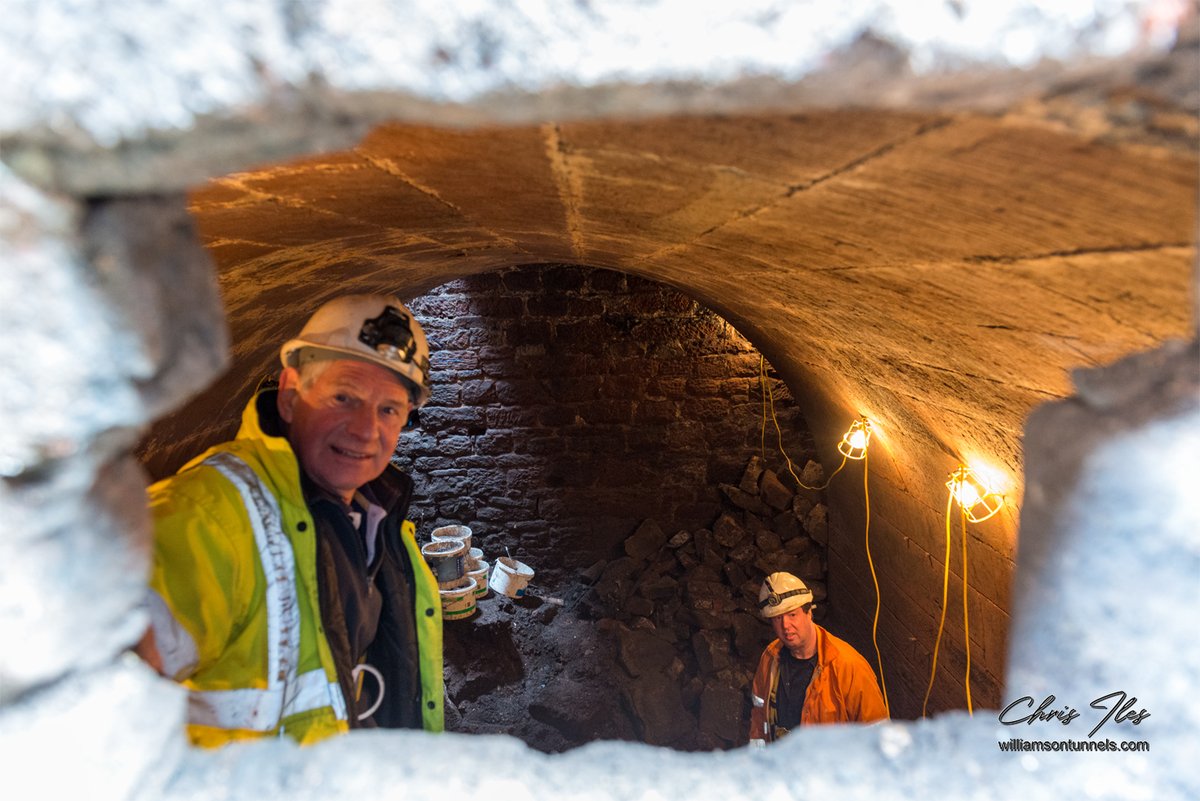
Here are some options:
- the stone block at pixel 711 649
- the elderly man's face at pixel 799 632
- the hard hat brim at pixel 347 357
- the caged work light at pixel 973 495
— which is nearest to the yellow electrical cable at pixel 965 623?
the caged work light at pixel 973 495

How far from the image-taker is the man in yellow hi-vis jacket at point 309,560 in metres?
1.48

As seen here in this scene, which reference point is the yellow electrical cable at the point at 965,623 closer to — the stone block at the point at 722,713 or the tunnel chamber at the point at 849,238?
the tunnel chamber at the point at 849,238

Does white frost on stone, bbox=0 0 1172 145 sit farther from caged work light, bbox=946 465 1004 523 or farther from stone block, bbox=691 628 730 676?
stone block, bbox=691 628 730 676

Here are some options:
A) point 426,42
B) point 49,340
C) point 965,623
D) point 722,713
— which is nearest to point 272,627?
point 49,340

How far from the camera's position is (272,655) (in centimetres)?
160

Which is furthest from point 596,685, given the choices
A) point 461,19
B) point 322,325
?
point 461,19

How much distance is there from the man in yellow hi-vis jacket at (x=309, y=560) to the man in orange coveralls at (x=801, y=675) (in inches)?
90.1

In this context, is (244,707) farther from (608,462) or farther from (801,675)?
(608,462)

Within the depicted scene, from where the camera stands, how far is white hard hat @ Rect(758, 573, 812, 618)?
3930 mm

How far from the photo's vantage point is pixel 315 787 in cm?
99

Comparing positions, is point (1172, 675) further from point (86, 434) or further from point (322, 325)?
point (322, 325)
